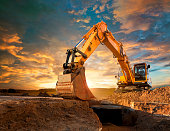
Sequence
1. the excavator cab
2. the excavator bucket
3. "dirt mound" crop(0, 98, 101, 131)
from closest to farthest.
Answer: "dirt mound" crop(0, 98, 101, 131) < the excavator bucket < the excavator cab

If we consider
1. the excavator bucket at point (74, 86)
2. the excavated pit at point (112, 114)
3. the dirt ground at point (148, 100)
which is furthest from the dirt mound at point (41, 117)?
the dirt ground at point (148, 100)

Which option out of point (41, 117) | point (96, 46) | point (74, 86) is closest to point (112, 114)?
point (74, 86)

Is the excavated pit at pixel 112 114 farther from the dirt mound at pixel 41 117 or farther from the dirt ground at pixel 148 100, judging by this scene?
the dirt ground at pixel 148 100

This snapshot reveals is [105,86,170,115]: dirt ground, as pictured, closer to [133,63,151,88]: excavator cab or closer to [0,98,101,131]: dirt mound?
[133,63,151,88]: excavator cab

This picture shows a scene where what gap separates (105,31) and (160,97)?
716 centimetres

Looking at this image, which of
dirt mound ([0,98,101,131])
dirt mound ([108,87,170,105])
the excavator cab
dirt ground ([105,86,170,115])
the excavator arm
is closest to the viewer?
dirt mound ([0,98,101,131])

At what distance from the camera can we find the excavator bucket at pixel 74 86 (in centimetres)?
464

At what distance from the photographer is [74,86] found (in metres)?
4.64

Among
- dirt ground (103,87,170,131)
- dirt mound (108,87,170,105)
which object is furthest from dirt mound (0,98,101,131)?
dirt mound (108,87,170,105)

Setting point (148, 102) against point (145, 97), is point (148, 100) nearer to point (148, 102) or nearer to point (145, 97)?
point (145, 97)

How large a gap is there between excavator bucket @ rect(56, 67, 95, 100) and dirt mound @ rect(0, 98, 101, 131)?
1829mm

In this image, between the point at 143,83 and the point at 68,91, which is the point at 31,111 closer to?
the point at 68,91

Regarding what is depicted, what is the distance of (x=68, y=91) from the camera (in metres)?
4.69

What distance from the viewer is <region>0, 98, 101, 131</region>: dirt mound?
179cm
